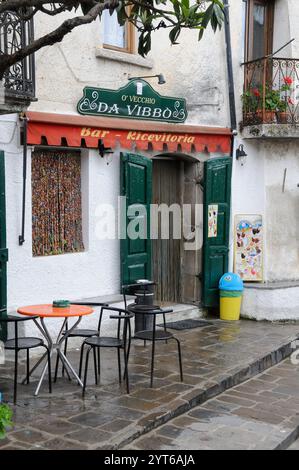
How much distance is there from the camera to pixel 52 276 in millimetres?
8383

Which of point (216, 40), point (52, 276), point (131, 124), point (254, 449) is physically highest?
point (216, 40)

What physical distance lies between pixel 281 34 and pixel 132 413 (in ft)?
27.1

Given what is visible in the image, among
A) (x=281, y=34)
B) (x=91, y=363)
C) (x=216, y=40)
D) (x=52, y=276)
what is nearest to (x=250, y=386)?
(x=91, y=363)

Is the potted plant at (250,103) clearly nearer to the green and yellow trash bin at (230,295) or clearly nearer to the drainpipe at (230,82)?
the drainpipe at (230,82)

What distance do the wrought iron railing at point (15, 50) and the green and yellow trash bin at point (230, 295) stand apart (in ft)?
16.2

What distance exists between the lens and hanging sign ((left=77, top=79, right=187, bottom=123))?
28.7ft

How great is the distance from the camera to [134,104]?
9336mm

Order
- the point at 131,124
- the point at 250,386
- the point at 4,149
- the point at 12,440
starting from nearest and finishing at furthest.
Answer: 1. the point at 12,440
2. the point at 250,386
3. the point at 4,149
4. the point at 131,124

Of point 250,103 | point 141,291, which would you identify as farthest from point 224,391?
point 250,103

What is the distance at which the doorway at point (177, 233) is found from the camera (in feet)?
34.6

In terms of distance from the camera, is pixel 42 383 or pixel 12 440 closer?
pixel 12 440

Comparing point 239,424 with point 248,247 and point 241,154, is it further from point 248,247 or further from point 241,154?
point 241,154

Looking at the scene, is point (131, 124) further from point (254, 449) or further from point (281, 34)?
point (254, 449)

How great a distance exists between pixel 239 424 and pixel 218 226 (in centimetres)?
519
